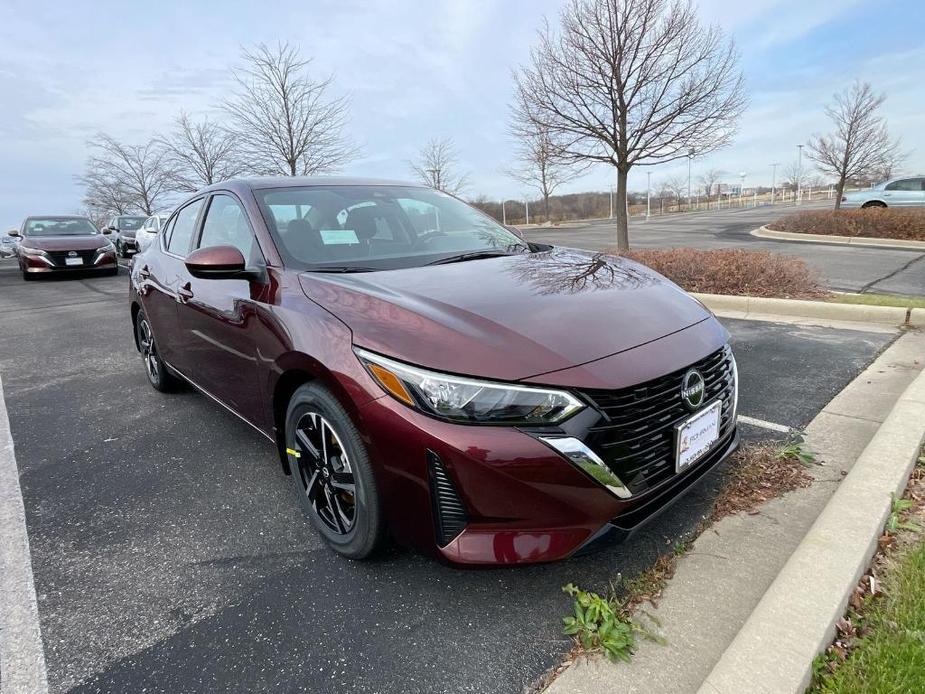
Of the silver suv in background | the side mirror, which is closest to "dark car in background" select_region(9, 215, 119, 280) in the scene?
the side mirror

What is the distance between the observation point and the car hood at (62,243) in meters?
12.9

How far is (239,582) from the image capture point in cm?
220

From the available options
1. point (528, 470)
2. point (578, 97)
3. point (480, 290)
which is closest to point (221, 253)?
point (480, 290)

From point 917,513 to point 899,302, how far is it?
14.6 feet

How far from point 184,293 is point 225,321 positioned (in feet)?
2.53

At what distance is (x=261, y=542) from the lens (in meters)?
2.46

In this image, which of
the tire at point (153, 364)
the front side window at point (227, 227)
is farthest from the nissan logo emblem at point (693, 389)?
the tire at point (153, 364)

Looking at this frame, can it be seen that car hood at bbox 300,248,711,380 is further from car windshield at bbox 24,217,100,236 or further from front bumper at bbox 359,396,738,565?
car windshield at bbox 24,217,100,236

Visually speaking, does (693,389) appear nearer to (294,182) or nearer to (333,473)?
(333,473)

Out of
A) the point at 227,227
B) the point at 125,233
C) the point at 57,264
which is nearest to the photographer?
the point at 227,227

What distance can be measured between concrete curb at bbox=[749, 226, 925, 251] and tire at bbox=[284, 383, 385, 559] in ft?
52.4

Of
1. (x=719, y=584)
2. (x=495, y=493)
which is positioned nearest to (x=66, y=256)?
(x=495, y=493)

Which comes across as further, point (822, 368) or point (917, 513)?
point (822, 368)

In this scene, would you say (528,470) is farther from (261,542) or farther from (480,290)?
(261,542)
